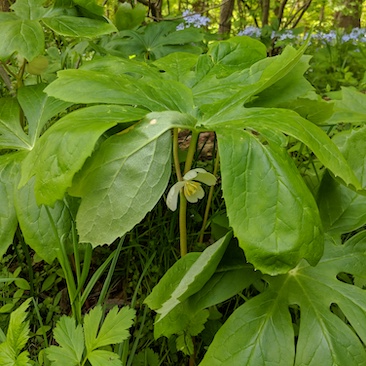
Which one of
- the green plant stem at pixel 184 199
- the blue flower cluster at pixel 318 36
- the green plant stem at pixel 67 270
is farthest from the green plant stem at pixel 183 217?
the blue flower cluster at pixel 318 36

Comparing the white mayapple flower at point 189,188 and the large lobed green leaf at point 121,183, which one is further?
the white mayapple flower at point 189,188

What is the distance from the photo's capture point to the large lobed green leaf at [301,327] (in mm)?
807

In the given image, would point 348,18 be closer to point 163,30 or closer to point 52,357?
point 163,30

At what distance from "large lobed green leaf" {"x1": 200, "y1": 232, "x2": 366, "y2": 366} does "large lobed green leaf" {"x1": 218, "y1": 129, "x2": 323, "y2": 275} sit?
0.71 ft

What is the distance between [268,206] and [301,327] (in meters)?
0.29

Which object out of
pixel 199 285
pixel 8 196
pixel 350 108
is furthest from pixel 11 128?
pixel 350 108

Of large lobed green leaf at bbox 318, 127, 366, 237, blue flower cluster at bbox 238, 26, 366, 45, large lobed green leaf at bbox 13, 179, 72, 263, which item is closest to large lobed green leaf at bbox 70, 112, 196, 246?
large lobed green leaf at bbox 13, 179, 72, 263

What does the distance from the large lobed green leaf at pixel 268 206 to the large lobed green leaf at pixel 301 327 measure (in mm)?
216

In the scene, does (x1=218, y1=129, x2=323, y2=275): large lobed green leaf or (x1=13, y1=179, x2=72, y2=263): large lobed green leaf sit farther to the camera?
(x1=13, y1=179, x2=72, y2=263): large lobed green leaf

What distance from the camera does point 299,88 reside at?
100 centimetres

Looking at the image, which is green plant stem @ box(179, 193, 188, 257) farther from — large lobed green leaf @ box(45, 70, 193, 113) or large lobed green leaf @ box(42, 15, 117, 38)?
large lobed green leaf @ box(42, 15, 117, 38)

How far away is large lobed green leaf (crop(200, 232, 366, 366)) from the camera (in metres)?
0.81

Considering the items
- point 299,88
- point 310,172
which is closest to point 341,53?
point 310,172

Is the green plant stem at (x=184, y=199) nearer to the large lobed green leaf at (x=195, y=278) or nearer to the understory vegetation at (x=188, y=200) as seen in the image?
the understory vegetation at (x=188, y=200)
